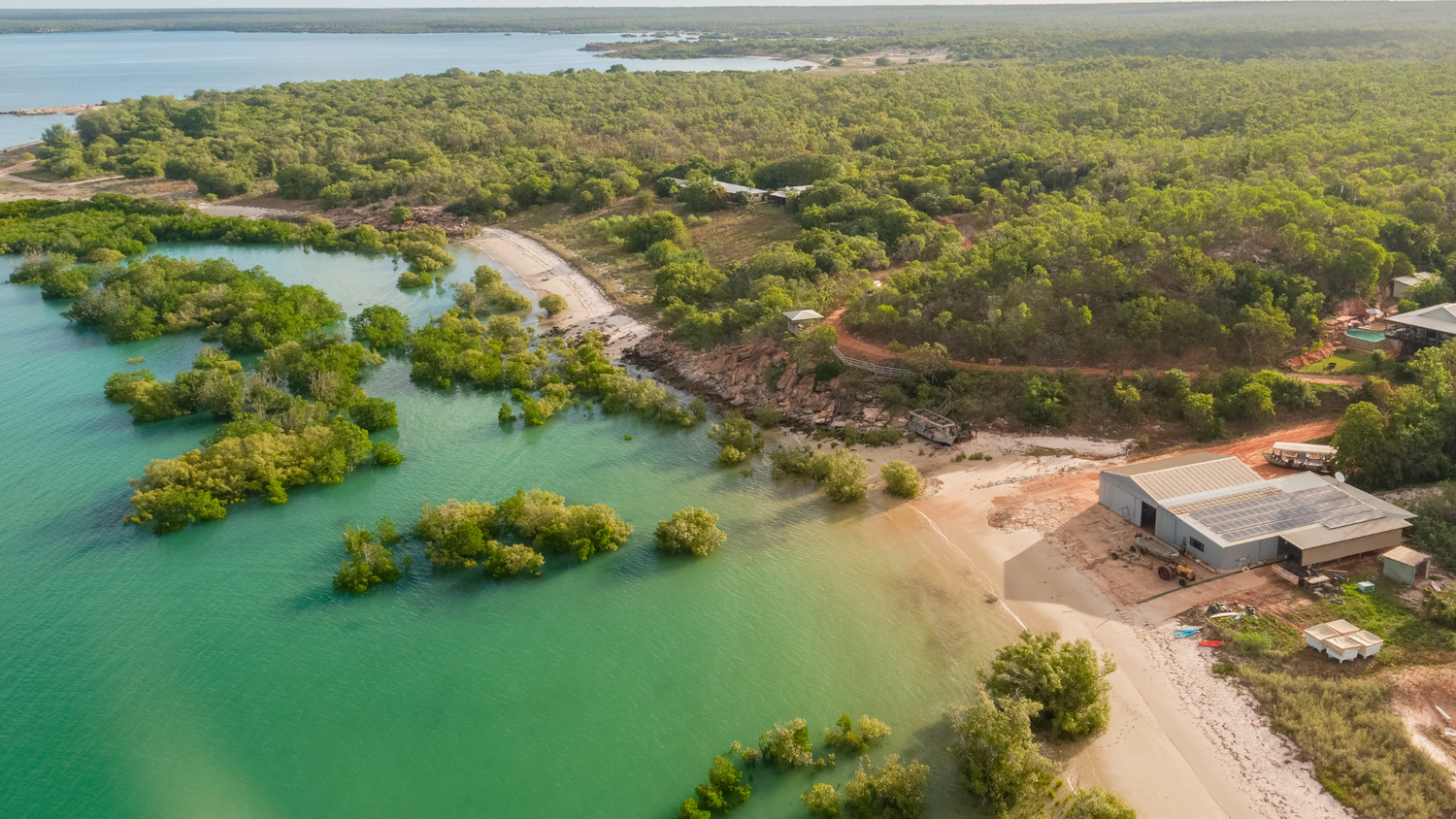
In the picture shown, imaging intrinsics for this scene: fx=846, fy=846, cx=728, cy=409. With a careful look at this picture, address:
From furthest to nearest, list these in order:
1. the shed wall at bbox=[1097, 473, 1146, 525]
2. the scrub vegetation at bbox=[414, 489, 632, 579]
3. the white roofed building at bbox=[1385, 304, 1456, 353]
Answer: the white roofed building at bbox=[1385, 304, 1456, 353] → the shed wall at bbox=[1097, 473, 1146, 525] → the scrub vegetation at bbox=[414, 489, 632, 579]

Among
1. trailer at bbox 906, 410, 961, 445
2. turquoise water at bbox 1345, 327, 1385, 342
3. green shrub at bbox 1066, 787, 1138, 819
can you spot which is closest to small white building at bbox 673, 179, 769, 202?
trailer at bbox 906, 410, 961, 445

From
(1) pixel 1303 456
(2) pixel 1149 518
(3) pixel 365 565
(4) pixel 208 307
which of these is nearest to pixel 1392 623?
(2) pixel 1149 518

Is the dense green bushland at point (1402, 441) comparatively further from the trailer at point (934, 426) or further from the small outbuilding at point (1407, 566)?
the trailer at point (934, 426)

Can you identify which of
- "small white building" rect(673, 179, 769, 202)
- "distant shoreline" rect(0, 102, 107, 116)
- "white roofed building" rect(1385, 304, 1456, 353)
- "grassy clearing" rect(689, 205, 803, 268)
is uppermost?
"distant shoreline" rect(0, 102, 107, 116)

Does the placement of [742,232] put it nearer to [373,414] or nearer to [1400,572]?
[373,414]

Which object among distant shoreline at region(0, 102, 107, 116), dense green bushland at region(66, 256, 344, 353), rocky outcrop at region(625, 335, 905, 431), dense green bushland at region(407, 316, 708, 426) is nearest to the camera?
rocky outcrop at region(625, 335, 905, 431)

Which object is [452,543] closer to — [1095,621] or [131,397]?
[1095,621]

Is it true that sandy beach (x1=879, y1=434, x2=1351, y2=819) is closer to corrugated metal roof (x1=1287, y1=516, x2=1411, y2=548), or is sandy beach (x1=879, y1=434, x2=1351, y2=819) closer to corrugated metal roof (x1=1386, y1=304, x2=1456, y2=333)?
corrugated metal roof (x1=1287, y1=516, x2=1411, y2=548)

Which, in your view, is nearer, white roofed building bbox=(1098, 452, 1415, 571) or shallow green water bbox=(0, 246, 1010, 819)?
shallow green water bbox=(0, 246, 1010, 819)
